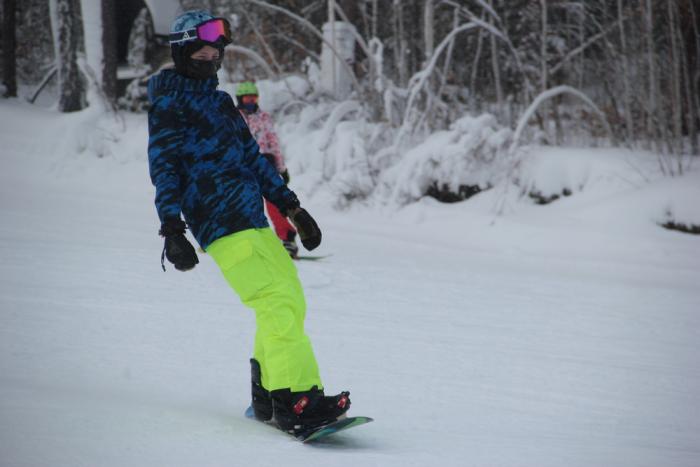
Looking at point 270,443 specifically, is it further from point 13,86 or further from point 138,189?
point 13,86

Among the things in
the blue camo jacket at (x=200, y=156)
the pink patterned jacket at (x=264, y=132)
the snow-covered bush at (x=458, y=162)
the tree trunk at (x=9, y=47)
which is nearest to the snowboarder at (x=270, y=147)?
the pink patterned jacket at (x=264, y=132)

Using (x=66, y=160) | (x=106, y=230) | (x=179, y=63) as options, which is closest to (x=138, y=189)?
(x=66, y=160)

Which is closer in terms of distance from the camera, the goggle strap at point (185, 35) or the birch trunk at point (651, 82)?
the goggle strap at point (185, 35)

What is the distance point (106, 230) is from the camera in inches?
352

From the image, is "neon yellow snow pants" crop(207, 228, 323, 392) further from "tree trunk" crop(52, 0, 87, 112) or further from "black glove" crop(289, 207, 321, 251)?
"tree trunk" crop(52, 0, 87, 112)

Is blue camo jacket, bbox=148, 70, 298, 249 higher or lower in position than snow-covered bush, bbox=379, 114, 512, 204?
higher

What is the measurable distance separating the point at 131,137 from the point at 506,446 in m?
12.5

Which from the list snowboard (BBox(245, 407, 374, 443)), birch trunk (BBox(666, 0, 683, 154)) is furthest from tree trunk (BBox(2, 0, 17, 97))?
snowboard (BBox(245, 407, 374, 443))

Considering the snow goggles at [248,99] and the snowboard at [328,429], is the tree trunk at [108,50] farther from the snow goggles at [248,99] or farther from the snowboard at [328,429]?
the snowboard at [328,429]

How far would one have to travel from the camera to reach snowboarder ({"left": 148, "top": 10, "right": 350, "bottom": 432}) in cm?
325

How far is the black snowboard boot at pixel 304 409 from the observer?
10.8ft

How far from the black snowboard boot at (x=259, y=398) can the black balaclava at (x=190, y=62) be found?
1.29 meters

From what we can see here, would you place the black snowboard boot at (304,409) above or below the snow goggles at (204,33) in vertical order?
below

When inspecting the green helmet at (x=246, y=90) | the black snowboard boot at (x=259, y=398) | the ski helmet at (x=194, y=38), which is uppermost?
the ski helmet at (x=194, y=38)
